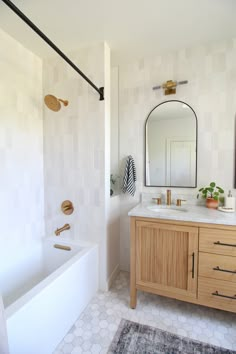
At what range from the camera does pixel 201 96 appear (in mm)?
1931

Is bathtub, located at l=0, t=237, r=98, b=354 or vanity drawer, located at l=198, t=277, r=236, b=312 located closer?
bathtub, located at l=0, t=237, r=98, b=354

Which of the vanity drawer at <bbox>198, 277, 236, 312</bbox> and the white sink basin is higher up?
the white sink basin

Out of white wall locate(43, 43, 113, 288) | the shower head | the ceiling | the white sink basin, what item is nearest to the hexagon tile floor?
white wall locate(43, 43, 113, 288)

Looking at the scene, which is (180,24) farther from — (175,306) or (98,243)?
(175,306)

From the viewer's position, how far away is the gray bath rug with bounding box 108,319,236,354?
1305mm

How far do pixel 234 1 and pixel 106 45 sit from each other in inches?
43.1

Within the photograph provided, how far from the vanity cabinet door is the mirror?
654 mm

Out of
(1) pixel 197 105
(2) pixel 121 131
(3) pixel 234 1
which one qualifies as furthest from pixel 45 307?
(3) pixel 234 1

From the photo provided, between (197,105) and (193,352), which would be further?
(197,105)

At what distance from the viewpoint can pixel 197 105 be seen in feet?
6.39

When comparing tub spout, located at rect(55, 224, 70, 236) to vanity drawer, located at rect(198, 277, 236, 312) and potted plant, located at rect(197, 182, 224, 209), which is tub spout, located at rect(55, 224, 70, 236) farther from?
potted plant, located at rect(197, 182, 224, 209)

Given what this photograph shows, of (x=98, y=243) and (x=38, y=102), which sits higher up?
(x=38, y=102)

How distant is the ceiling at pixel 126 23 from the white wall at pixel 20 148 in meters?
0.23

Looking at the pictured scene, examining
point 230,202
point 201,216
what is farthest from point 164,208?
point 230,202
